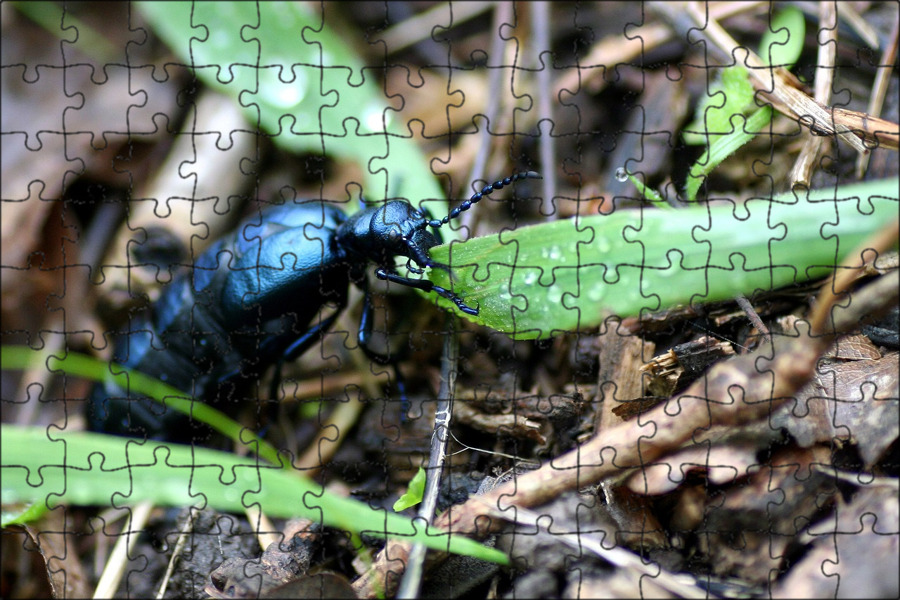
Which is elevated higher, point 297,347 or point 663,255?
point 663,255

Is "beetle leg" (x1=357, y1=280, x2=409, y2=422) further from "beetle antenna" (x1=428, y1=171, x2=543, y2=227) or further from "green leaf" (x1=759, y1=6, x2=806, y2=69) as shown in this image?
"green leaf" (x1=759, y1=6, x2=806, y2=69)

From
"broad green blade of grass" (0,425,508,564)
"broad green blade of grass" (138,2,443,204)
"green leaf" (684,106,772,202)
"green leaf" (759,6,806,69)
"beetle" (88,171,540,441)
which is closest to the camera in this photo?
"broad green blade of grass" (0,425,508,564)

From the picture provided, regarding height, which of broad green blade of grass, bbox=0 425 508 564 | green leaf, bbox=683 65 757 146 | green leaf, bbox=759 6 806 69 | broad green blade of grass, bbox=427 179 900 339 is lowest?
broad green blade of grass, bbox=0 425 508 564

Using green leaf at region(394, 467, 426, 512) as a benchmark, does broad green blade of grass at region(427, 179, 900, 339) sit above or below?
above

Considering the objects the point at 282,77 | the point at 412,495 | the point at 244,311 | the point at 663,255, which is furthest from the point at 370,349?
the point at 663,255

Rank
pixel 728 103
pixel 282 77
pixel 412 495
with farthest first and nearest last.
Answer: pixel 282 77 → pixel 728 103 → pixel 412 495
